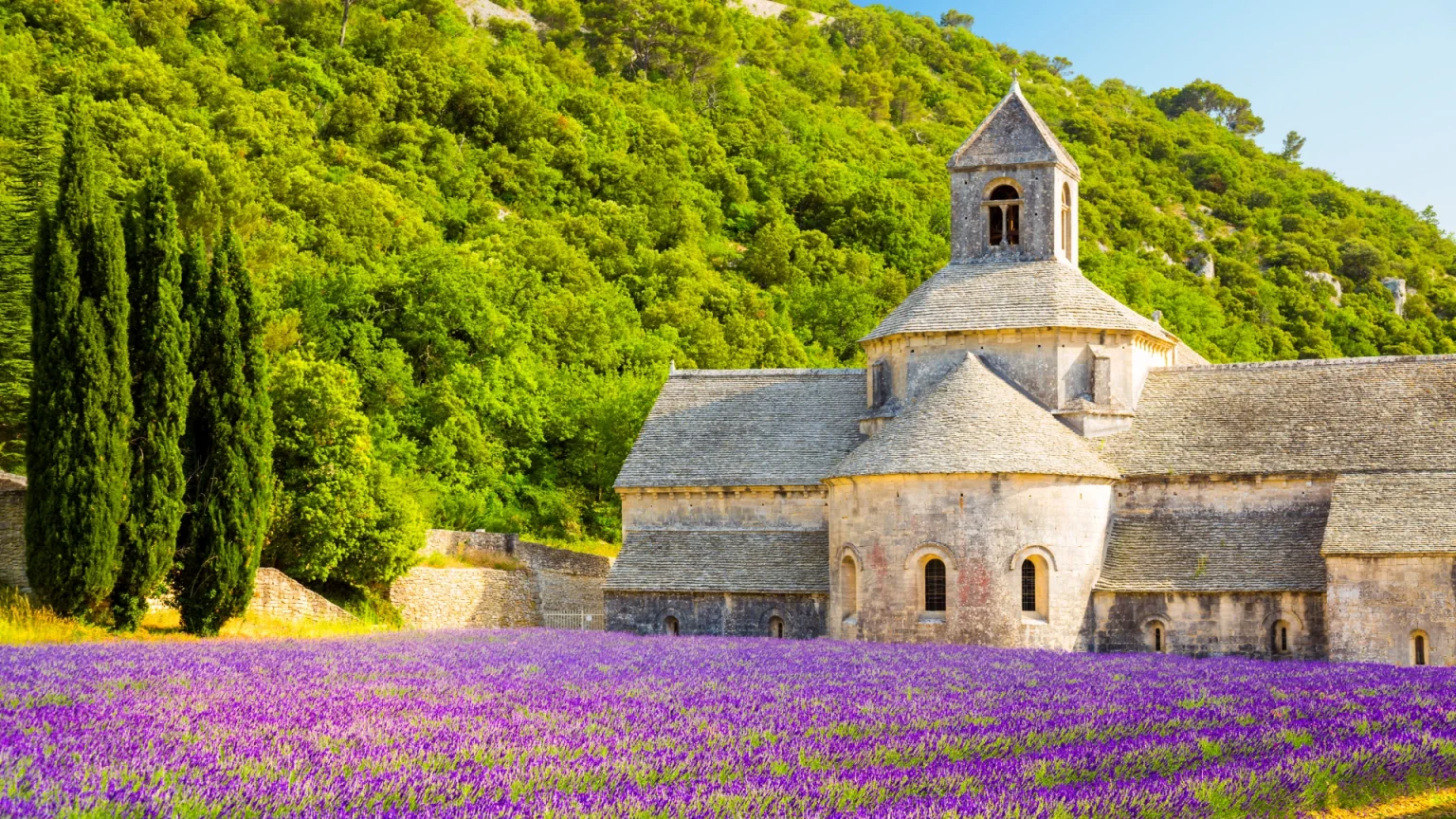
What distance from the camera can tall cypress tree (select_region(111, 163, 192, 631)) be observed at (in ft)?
90.2

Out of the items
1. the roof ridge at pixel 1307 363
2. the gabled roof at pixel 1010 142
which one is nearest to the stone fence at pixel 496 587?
the gabled roof at pixel 1010 142

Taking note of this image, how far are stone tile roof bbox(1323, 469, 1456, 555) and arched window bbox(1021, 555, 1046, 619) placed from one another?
6.36m

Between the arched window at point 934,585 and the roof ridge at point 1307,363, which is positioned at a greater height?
the roof ridge at point 1307,363

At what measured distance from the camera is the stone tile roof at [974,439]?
35.3 m

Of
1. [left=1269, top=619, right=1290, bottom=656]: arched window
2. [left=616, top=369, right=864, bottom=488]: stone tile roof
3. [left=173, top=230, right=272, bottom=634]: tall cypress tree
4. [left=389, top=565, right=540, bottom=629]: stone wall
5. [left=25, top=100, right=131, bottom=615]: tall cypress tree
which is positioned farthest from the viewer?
[left=616, top=369, right=864, bottom=488]: stone tile roof

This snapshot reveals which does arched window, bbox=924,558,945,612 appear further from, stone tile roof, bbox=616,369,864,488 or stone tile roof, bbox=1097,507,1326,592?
stone tile roof, bbox=616,369,864,488

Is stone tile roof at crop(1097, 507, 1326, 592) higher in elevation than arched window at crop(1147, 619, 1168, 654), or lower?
higher

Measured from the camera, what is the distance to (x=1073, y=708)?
18703 mm

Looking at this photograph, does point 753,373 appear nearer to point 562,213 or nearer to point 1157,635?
point 1157,635

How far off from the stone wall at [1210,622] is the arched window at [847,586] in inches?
228

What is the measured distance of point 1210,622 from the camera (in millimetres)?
36062

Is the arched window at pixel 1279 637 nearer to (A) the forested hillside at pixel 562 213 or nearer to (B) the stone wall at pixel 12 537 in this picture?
(A) the forested hillside at pixel 562 213

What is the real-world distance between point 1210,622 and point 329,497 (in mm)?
21175

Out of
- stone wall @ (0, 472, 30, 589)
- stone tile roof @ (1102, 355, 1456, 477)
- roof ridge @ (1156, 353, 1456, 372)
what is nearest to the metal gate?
stone tile roof @ (1102, 355, 1456, 477)
